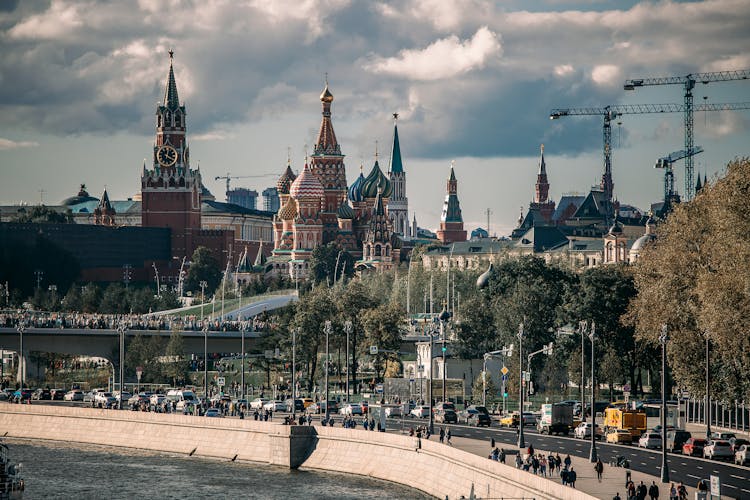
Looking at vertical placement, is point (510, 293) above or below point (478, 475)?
above

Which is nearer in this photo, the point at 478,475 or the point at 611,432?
the point at 478,475

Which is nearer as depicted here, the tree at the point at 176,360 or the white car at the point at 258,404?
the white car at the point at 258,404

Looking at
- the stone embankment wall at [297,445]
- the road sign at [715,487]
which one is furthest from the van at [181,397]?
the road sign at [715,487]

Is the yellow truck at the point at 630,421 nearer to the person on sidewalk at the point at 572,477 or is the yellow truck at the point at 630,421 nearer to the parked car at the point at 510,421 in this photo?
the parked car at the point at 510,421

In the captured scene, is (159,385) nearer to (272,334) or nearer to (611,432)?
(272,334)

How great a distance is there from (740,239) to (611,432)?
1376cm

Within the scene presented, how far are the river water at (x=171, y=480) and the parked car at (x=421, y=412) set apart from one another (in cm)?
1595

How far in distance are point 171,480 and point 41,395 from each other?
4549 cm

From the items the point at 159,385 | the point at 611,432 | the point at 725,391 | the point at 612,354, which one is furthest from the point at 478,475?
the point at 159,385

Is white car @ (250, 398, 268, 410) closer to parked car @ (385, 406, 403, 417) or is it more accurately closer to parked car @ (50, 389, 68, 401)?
parked car @ (385, 406, 403, 417)

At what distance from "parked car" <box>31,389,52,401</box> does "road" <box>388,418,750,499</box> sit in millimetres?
42211

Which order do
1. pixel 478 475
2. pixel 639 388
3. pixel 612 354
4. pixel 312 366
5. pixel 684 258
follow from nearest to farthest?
pixel 478 475
pixel 684 258
pixel 612 354
pixel 639 388
pixel 312 366

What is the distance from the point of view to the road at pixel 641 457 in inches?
3095

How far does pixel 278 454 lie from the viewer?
106562 mm
